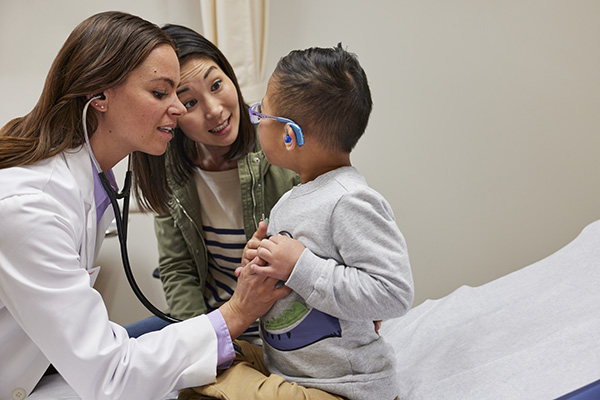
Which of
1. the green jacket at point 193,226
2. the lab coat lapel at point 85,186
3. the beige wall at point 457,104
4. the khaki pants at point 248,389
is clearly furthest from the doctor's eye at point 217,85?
the beige wall at point 457,104

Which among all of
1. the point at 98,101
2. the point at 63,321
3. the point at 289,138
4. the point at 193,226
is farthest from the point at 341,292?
the point at 193,226

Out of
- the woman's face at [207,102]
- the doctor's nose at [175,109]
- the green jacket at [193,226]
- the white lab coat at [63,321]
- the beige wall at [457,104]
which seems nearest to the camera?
the white lab coat at [63,321]

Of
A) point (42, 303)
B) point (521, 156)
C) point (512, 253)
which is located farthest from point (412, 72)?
point (42, 303)

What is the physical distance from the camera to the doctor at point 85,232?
104 cm

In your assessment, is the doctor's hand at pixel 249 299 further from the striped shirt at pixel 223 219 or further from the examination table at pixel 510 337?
the striped shirt at pixel 223 219

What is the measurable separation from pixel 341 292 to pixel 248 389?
26 cm

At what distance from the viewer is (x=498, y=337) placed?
1429 mm

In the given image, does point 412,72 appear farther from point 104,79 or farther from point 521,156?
point 104,79

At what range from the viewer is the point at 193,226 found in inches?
67.5

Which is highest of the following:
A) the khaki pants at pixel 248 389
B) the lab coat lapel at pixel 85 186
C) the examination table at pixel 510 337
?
the lab coat lapel at pixel 85 186

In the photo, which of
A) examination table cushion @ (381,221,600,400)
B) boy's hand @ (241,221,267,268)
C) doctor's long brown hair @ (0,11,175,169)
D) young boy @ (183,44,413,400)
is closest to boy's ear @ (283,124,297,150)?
young boy @ (183,44,413,400)

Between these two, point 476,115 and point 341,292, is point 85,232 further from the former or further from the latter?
point 476,115

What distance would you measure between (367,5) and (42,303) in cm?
198

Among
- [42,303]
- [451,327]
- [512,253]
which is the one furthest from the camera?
[512,253]
